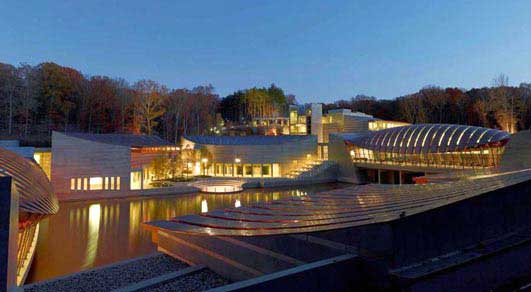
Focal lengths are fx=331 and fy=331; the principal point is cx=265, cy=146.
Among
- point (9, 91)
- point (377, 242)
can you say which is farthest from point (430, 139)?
point (9, 91)

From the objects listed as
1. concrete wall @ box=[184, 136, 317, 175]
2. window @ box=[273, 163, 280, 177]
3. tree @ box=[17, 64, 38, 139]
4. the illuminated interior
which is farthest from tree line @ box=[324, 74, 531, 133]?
tree @ box=[17, 64, 38, 139]

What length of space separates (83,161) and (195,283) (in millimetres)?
18431

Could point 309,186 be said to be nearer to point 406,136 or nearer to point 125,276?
point 406,136

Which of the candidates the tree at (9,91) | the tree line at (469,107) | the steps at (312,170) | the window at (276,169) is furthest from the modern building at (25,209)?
the tree line at (469,107)

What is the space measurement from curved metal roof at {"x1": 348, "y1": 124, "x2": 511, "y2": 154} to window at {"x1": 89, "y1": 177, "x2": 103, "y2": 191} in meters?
21.9

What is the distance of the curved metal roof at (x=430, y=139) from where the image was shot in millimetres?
24797

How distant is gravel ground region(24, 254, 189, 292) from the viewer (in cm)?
776

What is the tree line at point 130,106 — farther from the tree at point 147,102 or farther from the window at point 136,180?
the window at point 136,180

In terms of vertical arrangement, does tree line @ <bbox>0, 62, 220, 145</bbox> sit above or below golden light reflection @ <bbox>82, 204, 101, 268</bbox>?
above

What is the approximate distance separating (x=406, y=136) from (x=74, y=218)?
25834 mm

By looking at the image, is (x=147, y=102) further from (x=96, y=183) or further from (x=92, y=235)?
(x=92, y=235)

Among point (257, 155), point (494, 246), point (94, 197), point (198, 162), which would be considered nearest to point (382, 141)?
point (257, 155)

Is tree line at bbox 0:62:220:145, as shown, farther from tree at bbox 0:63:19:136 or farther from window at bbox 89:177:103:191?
window at bbox 89:177:103:191

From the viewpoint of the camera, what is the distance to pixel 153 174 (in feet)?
92.4
